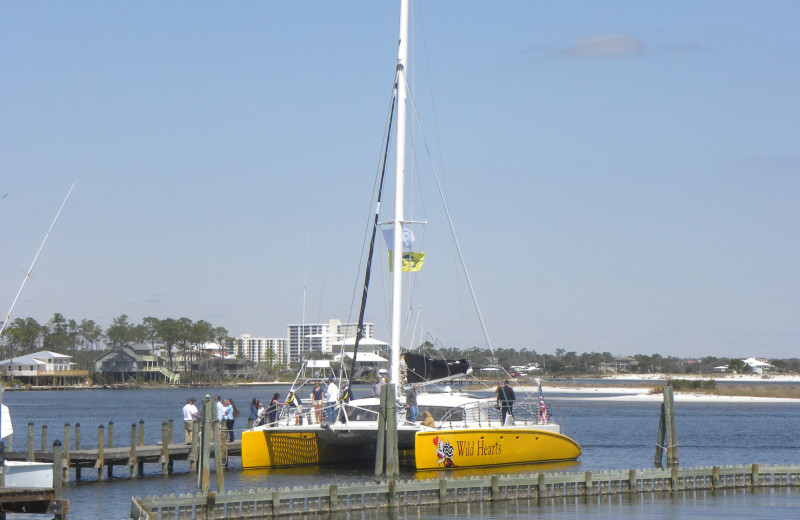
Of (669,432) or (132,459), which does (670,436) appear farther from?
(132,459)

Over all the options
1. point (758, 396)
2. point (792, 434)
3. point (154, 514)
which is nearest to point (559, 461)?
point (154, 514)

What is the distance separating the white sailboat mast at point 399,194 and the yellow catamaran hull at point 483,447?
6.60ft

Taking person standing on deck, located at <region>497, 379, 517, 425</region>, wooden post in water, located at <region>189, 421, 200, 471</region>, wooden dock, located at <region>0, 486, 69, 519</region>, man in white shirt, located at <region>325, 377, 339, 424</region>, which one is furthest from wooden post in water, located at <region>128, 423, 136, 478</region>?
wooden dock, located at <region>0, 486, 69, 519</region>

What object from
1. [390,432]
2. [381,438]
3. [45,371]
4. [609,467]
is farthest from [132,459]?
[45,371]

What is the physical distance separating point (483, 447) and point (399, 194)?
778 centimetres

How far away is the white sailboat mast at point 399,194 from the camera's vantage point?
2975 centimetres

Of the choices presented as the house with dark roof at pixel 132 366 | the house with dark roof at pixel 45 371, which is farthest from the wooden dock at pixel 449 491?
the house with dark roof at pixel 132 366

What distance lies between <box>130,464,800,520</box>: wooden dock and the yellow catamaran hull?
15.9 feet

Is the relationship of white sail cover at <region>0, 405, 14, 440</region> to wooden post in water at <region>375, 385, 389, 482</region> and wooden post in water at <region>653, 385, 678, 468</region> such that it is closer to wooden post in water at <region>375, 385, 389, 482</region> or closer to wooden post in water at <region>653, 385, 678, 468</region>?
wooden post in water at <region>375, 385, 389, 482</region>

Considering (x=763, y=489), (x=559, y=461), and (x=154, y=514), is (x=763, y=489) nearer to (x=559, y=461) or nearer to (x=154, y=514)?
(x=559, y=461)

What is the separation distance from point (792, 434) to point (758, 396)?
52.3 meters

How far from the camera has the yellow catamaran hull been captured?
1122 inches

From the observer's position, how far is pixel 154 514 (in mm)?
18906

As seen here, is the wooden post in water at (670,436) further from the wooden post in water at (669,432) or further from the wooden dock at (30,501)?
the wooden dock at (30,501)
